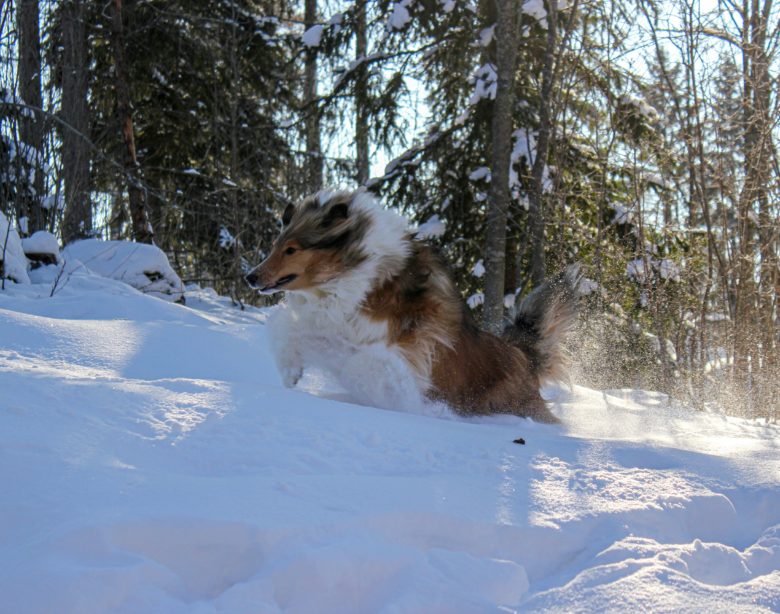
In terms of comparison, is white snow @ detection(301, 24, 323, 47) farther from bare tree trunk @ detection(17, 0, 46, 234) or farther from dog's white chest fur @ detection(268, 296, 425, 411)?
dog's white chest fur @ detection(268, 296, 425, 411)

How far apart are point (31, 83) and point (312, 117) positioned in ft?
19.0

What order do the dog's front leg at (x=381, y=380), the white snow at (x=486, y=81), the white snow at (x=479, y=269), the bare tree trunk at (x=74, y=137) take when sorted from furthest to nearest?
the white snow at (x=479, y=269) < the white snow at (x=486, y=81) < the bare tree trunk at (x=74, y=137) < the dog's front leg at (x=381, y=380)

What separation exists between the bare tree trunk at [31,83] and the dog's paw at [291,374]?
445 cm

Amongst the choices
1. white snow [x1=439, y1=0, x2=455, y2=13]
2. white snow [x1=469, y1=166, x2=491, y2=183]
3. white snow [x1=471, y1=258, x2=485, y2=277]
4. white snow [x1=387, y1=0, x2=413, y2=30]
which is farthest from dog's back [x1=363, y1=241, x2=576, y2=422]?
white snow [x1=387, y1=0, x2=413, y2=30]

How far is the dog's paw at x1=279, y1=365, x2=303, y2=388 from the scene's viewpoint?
4379 millimetres

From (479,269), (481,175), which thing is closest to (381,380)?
(479,269)

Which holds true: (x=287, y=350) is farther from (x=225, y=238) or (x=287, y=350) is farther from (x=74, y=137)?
(x=225, y=238)

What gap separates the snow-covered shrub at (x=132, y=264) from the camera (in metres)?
7.80

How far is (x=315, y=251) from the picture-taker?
4.46 metres

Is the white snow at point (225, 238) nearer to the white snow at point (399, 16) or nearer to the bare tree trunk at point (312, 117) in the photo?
the bare tree trunk at point (312, 117)

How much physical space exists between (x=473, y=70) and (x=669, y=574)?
9576mm

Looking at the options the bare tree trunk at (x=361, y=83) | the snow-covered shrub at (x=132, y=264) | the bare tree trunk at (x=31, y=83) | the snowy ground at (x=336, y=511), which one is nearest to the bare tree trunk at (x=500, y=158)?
the bare tree trunk at (x=361, y=83)

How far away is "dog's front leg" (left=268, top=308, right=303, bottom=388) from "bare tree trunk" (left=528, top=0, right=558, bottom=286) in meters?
4.57

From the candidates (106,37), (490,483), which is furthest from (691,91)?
(106,37)
